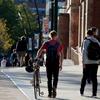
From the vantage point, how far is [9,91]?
19438 millimetres

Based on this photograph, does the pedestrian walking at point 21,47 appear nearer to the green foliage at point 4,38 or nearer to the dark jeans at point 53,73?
the dark jeans at point 53,73

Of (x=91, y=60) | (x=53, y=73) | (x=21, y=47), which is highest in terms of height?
(x=91, y=60)

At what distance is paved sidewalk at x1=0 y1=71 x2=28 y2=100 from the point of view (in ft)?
57.4

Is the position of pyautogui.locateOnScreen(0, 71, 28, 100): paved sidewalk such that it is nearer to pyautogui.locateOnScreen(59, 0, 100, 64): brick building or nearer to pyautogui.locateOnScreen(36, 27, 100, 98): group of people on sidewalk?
pyautogui.locateOnScreen(36, 27, 100, 98): group of people on sidewalk

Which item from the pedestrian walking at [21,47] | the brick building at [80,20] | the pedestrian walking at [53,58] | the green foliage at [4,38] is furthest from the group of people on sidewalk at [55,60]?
the green foliage at [4,38]

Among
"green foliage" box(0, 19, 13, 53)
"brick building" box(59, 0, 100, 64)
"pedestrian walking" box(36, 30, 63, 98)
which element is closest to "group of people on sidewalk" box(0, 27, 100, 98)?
"pedestrian walking" box(36, 30, 63, 98)

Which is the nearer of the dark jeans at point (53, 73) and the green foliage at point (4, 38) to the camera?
the dark jeans at point (53, 73)

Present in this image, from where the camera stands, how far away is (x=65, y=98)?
17.1 metres

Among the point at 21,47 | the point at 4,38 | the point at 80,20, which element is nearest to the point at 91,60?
the point at 21,47

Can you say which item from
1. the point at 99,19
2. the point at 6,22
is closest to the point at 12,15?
the point at 6,22

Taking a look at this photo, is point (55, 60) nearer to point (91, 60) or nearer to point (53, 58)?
point (53, 58)

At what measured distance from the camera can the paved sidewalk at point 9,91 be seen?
57.4 ft

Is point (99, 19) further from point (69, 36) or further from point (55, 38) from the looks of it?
point (55, 38)

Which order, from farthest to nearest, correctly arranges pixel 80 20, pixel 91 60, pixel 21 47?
pixel 80 20 < pixel 21 47 < pixel 91 60
